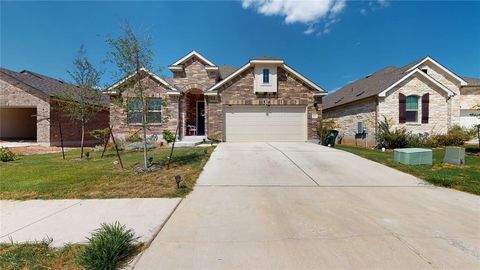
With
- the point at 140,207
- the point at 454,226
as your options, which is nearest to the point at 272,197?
the point at 140,207

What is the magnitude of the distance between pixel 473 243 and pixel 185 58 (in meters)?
17.8

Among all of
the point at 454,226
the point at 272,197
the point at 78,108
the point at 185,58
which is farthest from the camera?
the point at 185,58

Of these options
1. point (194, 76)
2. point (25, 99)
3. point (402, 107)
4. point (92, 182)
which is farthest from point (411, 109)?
point (25, 99)

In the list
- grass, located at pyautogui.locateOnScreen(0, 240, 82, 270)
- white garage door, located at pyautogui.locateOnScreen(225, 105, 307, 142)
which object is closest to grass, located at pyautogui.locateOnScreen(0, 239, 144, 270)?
grass, located at pyautogui.locateOnScreen(0, 240, 82, 270)

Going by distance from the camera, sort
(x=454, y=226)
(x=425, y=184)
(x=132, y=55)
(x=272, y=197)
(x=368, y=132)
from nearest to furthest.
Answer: (x=454, y=226)
(x=272, y=197)
(x=425, y=184)
(x=132, y=55)
(x=368, y=132)

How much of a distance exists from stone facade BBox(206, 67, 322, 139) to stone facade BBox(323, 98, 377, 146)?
3.26 m

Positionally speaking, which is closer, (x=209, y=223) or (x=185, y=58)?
(x=209, y=223)

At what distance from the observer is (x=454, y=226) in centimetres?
369

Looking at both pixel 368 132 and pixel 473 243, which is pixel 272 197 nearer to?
pixel 473 243

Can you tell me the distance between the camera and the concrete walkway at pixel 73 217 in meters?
3.37

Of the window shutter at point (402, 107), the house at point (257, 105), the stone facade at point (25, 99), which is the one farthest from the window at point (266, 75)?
the stone facade at point (25, 99)

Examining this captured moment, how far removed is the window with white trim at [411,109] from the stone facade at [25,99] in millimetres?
25129

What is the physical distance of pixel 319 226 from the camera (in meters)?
3.62

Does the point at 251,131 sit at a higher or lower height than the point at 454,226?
higher
